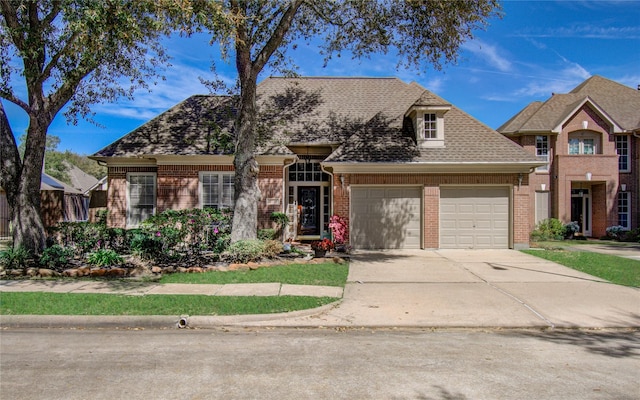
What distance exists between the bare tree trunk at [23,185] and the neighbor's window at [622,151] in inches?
1042

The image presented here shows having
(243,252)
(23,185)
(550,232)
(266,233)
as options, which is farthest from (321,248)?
(550,232)

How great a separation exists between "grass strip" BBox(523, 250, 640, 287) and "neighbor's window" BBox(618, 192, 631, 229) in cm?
1083

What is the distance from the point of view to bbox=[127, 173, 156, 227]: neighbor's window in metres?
17.2

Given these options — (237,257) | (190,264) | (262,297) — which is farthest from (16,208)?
(262,297)

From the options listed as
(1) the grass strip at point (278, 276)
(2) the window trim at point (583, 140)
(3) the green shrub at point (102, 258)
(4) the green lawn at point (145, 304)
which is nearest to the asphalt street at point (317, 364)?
(4) the green lawn at point (145, 304)

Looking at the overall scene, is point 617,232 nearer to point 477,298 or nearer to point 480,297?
point 480,297

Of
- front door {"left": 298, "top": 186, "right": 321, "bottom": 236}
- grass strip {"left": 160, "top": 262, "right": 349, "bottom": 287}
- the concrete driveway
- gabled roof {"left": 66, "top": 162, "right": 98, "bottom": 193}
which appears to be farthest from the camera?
gabled roof {"left": 66, "top": 162, "right": 98, "bottom": 193}

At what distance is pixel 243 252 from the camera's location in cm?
1175

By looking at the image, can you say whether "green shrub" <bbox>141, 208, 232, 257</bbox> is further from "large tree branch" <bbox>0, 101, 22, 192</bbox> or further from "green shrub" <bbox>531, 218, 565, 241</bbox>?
"green shrub" <bbox>531, 218, 565, 241</bbox>

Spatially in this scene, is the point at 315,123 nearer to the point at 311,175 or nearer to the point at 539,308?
the point at 311,175

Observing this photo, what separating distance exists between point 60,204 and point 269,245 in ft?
29.2

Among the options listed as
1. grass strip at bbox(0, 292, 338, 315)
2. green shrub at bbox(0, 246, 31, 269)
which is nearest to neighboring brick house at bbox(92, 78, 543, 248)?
green shrub at bbox(0, 246, 31, 269)

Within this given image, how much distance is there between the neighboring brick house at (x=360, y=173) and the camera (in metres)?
15.9

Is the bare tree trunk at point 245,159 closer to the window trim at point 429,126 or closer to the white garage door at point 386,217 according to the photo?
the white garage door at point 386,217
